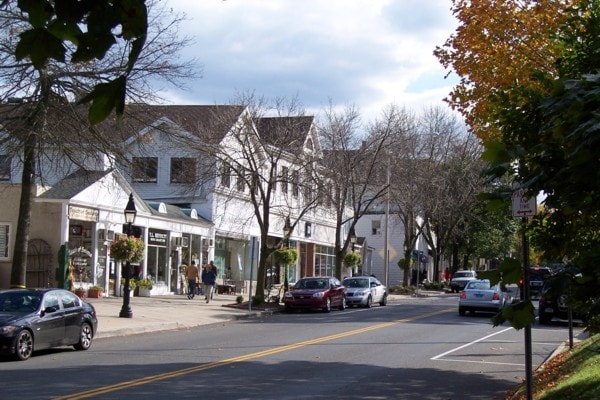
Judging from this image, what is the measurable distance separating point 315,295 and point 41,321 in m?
17.0

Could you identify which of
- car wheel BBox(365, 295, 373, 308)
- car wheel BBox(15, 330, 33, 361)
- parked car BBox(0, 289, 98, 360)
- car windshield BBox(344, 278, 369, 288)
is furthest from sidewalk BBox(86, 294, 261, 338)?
car wheel BBox(365, 295, 373, 308)

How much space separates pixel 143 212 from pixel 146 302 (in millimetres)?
4696

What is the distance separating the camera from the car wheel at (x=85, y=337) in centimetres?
Answer: 1683

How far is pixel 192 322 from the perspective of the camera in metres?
24.8

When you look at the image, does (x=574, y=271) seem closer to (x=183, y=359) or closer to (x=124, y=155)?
(x=183, y=359)

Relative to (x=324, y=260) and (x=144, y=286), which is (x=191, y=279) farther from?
(x=324, y=260)

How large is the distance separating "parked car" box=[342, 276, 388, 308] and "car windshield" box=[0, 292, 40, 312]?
21025mm

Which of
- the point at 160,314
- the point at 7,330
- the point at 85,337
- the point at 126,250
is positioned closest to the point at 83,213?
the point at 126,250

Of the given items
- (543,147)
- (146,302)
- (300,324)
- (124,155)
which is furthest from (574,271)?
(146,302)

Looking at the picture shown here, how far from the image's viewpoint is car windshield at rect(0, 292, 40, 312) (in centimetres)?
1572

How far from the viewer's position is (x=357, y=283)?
1463 inches

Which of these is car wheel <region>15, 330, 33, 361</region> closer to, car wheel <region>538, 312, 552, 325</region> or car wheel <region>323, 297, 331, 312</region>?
car wheel <region>323, 297, 331, 312</region>

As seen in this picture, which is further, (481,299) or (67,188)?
(67,188)

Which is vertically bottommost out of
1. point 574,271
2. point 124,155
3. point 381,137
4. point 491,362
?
point 491,362
